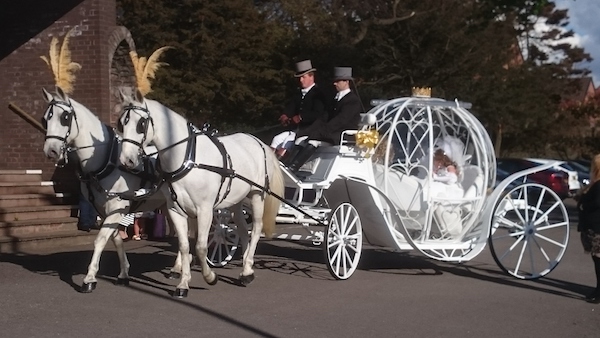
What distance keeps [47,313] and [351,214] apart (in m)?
3.96

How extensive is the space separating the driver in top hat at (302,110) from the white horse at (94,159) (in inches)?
89.7

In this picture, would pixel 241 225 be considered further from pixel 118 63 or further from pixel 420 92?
pixel 118 63

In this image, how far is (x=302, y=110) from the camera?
1180 centimetres

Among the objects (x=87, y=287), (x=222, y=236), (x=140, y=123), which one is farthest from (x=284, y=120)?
(x=87, y=287)

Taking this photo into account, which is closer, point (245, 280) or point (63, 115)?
point (63, 115)

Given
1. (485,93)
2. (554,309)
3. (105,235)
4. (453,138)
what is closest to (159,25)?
(453,138)

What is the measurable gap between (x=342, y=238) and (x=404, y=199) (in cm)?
121

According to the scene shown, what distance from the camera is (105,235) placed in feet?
32.4

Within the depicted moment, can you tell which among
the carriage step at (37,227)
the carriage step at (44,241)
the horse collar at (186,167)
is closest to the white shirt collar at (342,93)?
the horse collar at (186,167)

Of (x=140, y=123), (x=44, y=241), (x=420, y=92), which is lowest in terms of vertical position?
(x=44, y=241)

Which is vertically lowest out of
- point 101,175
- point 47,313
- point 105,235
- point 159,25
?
point 47,313

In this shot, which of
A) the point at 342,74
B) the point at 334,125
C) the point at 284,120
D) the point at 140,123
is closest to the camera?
the point at 140,123

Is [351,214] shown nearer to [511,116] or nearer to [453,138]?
[453,138]

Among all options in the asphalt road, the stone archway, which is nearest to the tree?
the stone archway
